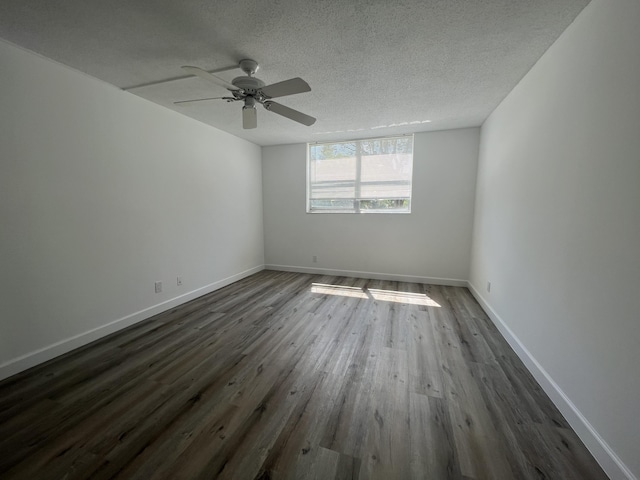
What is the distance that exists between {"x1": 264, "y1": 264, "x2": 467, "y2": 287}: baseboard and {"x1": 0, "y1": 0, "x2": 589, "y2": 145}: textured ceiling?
2.63m

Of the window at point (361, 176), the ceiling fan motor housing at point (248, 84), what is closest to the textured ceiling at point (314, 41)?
the ceiling fan motor housing at point (248, 84)

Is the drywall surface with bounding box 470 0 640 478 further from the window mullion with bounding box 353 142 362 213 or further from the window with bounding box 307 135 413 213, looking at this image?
the window mullion with bounding box 353 142 362 213

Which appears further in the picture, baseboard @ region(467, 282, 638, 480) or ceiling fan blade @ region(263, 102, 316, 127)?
ceiling fan blade @ region(263, 102, 316, 127)

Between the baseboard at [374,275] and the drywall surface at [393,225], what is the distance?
0.02 metres

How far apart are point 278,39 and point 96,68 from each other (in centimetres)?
165

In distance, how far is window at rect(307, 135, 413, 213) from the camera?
418 centimetres

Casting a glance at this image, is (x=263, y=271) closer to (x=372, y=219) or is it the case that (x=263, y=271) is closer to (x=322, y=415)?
(x=372, y=219)

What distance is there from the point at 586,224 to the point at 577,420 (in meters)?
1.11

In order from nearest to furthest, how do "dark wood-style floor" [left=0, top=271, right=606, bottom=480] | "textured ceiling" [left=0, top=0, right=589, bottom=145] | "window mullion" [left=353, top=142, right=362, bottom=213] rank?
"dark wood-style floor" [left=0, top=271, right=606, bottom=480] < "textured ceiling" [left=0, top=0, right=589, bottom=145] < "window mullion" [left=353, top=142, right=362, bottom=213]

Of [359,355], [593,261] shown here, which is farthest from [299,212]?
[593,261]

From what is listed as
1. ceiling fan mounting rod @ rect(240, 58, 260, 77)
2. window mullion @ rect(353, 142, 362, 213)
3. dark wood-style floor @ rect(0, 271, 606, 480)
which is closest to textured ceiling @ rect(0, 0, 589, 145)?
ceiling fan mounting rod @ rect(240, 58, 260, 77)

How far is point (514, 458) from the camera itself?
1259mm

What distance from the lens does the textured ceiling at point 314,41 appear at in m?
1.47

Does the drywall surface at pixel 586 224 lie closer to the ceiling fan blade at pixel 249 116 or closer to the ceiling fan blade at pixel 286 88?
the ceiling fan blade at pixel 286 88
